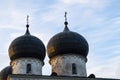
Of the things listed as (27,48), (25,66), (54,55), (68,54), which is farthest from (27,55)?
(68,54)

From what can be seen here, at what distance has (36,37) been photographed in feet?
92.4

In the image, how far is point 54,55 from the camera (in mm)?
27828

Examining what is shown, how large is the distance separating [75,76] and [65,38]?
3387mm

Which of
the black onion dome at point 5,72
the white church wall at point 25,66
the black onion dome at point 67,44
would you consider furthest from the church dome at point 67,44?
the black onion dome at point 5,72

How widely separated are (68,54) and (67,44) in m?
0.70

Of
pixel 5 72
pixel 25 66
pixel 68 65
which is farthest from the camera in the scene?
pixel 5 72

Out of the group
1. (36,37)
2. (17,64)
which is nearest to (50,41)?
(36,37)

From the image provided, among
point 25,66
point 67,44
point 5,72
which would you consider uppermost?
point 67,44

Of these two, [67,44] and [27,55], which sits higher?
[67,44]

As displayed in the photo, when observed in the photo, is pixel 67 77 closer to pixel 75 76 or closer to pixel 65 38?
pixel 75 76

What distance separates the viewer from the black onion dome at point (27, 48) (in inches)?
1069

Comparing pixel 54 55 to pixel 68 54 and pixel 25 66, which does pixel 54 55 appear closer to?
pixel 68 54

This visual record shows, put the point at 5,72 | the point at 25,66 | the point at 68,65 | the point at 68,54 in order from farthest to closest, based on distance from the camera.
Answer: the point at 5,72 → the point at 68,54 → the point at 68,65 → the point at 25,66

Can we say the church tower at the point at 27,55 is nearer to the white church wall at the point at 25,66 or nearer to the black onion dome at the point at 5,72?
the white church wall at the point at 25,66
